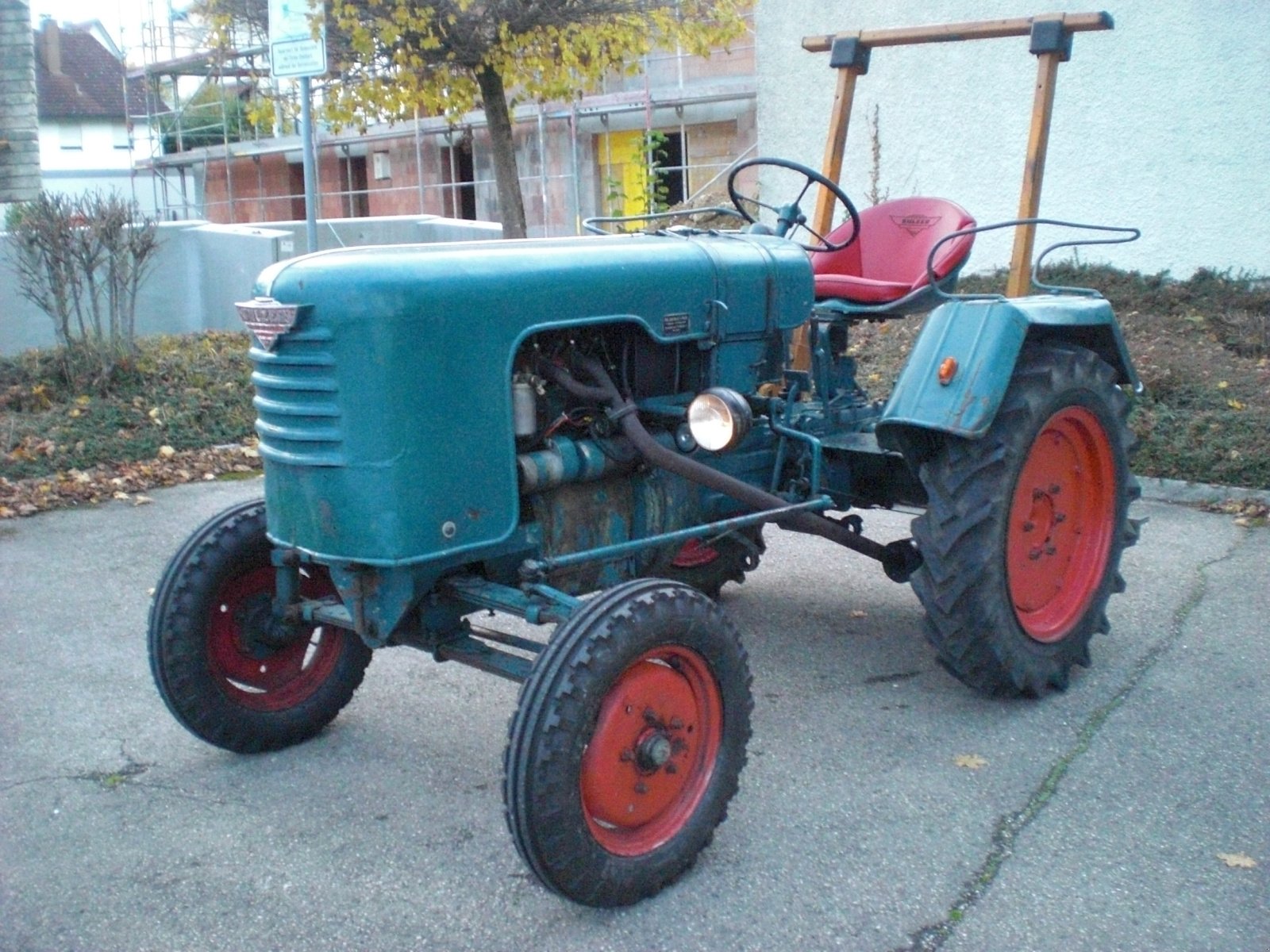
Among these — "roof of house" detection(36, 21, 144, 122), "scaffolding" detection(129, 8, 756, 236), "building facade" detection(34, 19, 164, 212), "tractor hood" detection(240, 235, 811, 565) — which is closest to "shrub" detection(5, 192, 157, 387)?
"scaffolding" detection(129, 8, 756, 236)

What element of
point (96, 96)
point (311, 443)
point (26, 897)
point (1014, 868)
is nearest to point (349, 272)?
point (311, 443)

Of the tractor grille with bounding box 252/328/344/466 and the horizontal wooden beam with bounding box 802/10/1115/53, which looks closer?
the tractor grille with bounding box 252/328/344/466

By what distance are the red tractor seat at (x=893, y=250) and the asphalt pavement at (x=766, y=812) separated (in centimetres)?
134

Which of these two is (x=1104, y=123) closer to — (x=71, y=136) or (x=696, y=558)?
(x=696, y=558)

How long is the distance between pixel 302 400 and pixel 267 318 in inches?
8.5

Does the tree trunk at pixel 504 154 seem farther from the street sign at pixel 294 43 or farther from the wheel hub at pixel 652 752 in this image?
the wheel hub at pixel 652 752

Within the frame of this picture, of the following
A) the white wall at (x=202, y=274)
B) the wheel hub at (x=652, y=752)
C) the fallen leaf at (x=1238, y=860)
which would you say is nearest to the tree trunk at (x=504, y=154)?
the white wall at (x=202, y=274)

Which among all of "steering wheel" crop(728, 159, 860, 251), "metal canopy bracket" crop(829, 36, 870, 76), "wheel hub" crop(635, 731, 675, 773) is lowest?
"wheel hub" crop(635, 731, 675, 773)

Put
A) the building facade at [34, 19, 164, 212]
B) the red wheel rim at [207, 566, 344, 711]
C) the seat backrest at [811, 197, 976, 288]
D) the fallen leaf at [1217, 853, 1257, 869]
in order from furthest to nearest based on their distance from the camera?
1. the building facade at [34, 19, 164, 212]
2. the seat backrest at [811, 197, 976, 288]
3. the red wheel rim at [207, 566, 344, 711]
4. the fallen leaf at [1217, 853, 1257, 869]

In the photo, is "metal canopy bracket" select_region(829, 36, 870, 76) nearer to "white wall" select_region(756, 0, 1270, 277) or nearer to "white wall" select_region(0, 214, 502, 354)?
"white wall" select_region(756, 0, 1270, 277)

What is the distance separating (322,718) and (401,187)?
22.5 meters

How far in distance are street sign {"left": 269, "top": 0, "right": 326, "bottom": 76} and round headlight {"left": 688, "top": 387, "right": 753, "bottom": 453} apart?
4.72 metres

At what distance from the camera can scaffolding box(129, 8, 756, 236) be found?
20078 mm

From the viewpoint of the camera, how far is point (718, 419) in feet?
11.9
